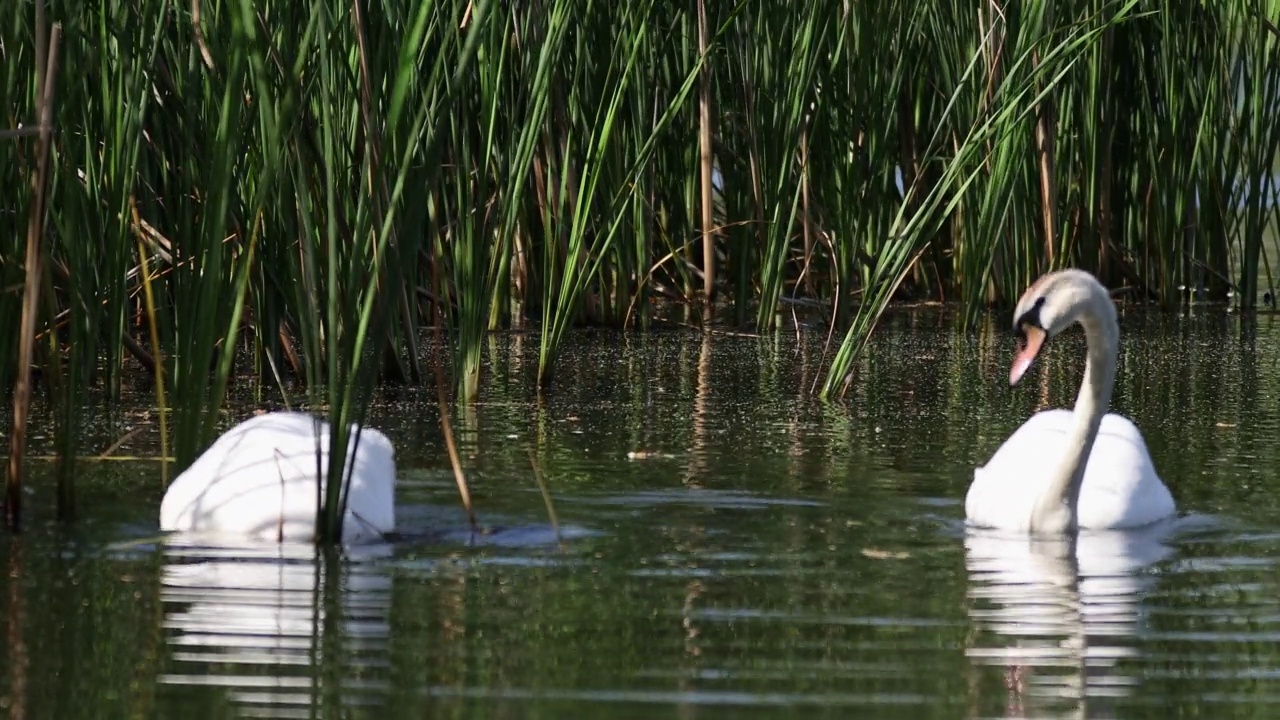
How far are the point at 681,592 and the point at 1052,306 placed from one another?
1.33 metres

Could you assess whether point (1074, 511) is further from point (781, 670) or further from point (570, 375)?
point (570, 375)

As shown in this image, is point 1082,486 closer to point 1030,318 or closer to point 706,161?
point 1030,318

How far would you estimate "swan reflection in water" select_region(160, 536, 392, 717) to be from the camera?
10.9 ft

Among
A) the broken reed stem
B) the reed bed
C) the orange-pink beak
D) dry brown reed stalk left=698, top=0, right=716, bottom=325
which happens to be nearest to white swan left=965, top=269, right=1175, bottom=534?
the orange-pink beak

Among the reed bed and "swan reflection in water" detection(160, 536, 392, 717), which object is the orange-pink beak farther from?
"swan reflection in water" detection(160, 536, 392, 717)

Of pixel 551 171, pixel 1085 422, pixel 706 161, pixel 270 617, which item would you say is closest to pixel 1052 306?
pixel 1085 422

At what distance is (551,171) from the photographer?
802 cm

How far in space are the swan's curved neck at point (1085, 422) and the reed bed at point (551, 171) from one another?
146 cm

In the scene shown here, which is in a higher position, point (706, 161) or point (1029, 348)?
point (706, 161)

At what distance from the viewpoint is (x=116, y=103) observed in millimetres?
5141

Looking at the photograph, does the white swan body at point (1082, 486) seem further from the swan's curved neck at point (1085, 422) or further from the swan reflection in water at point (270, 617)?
the swan reflection in water at point (270, 617)

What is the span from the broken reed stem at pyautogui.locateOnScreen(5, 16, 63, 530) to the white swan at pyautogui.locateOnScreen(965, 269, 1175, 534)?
2012 millimetres

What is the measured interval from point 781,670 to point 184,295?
7.08ft

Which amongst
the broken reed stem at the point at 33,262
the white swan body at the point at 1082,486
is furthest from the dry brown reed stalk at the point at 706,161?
the broken reed stem at the point at 33,262
